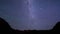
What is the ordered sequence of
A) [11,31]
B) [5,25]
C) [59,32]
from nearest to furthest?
1. [59,32]
2. [11,31]
3. [5,25]

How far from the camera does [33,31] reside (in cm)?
189

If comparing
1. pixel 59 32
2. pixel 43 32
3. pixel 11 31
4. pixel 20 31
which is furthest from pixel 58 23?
pixel 11 31

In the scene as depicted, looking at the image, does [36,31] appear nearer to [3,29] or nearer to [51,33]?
[51,33]

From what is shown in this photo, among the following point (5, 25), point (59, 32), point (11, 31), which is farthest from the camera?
point (5, 25)

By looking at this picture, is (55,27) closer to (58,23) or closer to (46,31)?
(58,23)

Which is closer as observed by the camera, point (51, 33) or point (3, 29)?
point (51, 33)

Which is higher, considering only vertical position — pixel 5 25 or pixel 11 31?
pixel 5 25

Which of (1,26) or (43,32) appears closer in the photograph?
(43,32)

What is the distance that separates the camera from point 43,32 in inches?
72.4

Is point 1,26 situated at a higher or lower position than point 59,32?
higher

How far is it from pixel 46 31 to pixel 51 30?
4.4 inches

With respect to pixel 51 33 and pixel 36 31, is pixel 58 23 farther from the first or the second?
pixel 36 31

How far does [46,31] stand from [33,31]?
8.5 inches

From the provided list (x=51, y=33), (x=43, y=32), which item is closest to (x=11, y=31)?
(x=43, y=32)
